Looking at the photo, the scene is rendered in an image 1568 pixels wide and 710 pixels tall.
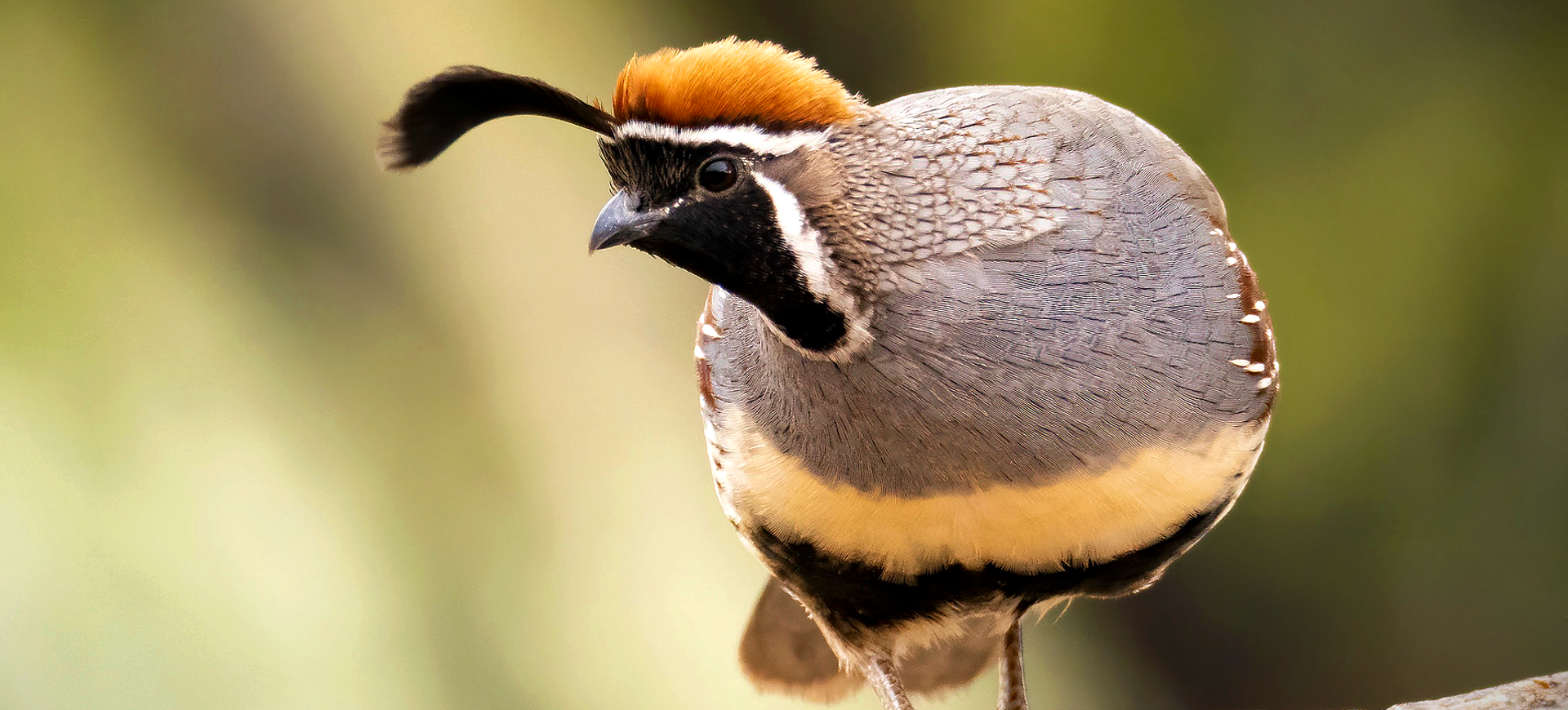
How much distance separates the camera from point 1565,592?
96.2 inches

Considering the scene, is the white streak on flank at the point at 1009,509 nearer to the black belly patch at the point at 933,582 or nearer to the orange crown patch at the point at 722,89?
the black belly patch at the point at 933,582

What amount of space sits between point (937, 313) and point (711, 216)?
23 cm

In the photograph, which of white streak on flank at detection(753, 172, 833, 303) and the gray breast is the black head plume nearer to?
white streak on flank at detection(753, 172, 833, 303)

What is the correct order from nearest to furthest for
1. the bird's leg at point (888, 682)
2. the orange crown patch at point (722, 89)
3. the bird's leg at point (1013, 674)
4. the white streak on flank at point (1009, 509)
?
the orange crown patch at point (722, 89)
the white streak on flank at point (1009, 509)
the bird's leg at point (888, 682)
the bird's leg at point (1013, 674)

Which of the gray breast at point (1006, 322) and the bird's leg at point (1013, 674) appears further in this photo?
the bird's leg at point (1013, 674)

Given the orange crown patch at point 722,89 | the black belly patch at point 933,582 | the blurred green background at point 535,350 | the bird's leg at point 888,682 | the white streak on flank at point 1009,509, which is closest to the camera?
the orange crown patch at point 722,89

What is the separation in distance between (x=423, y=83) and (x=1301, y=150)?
6.15ft

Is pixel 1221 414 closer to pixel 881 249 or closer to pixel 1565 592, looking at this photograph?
pixel 881 249

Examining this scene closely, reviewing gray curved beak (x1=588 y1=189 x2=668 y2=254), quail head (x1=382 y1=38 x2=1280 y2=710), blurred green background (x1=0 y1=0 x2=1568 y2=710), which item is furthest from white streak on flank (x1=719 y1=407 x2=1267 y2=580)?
blurred green background (x1=0 y1=0 x2=1568 y2=710)

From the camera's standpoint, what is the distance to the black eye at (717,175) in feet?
3.19

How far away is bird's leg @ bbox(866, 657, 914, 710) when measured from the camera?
150 centimetres

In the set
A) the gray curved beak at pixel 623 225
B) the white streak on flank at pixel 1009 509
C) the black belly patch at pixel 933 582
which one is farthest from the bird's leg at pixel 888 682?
the gray curved beak at pixel 623 225

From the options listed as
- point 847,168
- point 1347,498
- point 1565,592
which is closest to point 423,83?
point 847,168

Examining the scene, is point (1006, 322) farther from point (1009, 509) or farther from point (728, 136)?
point (728, 136)
